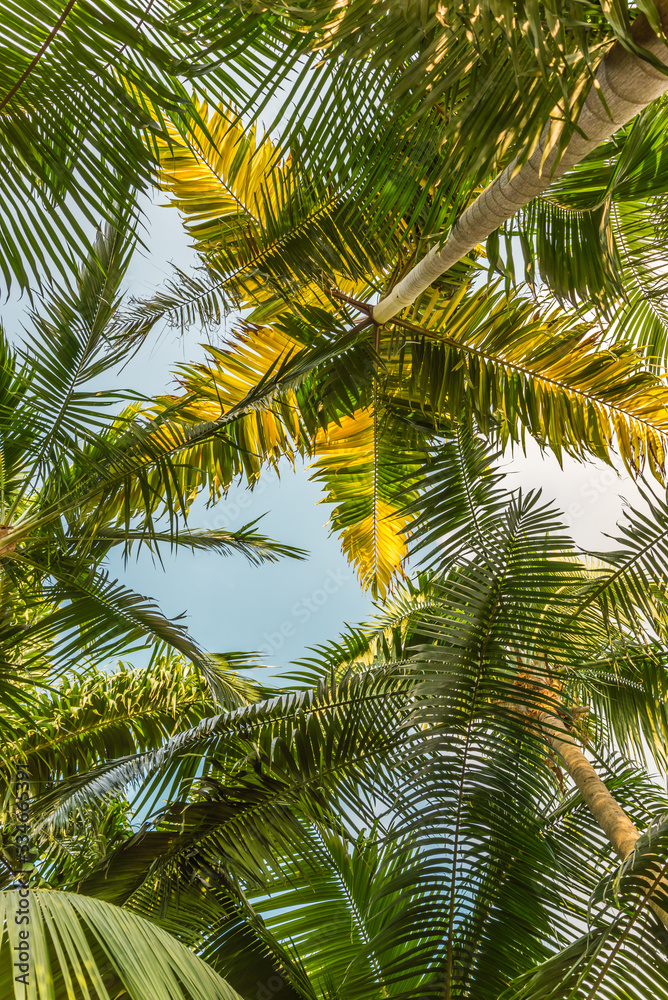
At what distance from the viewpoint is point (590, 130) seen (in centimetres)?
133

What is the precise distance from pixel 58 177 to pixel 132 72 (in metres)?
0.30

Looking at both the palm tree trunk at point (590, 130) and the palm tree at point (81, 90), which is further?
the palm tree at point (81, 90)

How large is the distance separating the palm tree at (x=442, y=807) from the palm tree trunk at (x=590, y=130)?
0.92m

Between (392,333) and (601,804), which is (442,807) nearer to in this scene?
(601,804)

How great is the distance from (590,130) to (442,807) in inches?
73.0

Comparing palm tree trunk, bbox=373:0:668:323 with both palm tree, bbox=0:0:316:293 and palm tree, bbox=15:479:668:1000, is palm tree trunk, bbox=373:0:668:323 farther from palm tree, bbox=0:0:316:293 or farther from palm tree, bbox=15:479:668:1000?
palm tree, bbox=15:479:668:1000

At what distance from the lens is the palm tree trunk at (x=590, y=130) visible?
3.72 feet

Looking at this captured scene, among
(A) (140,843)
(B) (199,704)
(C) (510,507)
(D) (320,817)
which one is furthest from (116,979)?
(B) (199,704)

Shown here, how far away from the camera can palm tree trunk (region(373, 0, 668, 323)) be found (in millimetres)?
1133

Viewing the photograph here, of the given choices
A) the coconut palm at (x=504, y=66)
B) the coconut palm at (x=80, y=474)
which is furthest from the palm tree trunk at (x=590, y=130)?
the coconut palm at (x=80, y=474)

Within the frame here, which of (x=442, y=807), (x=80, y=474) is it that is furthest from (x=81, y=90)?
Answer: (x=80, y=474)

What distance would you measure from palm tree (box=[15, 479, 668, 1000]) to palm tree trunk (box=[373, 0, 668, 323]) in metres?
0.92

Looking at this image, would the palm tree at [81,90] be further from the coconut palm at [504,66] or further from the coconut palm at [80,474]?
the coconut palm at [80,474]

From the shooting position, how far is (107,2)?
132 cm
